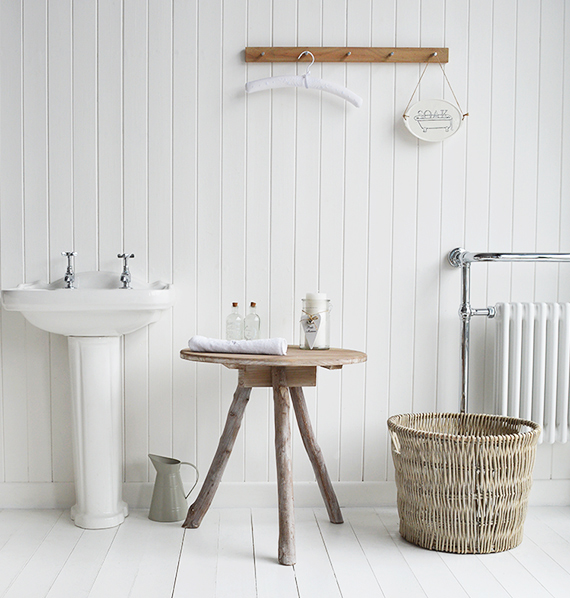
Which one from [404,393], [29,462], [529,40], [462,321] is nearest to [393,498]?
[404,393]

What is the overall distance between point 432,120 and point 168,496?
1.56 meters

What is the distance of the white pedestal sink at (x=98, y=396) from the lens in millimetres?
1888

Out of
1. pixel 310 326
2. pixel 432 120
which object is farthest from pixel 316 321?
pixel 432 120

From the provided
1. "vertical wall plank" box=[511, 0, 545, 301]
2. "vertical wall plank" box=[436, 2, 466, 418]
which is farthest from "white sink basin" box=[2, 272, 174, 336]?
"vertical wall plank" box=[511, 0, 545, 301]

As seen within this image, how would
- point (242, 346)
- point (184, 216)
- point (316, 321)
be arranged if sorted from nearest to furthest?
point (242, 346) < point (316, 321) < point (184, 216)

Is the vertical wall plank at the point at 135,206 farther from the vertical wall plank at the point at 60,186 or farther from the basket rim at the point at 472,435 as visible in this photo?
the basket rim at the point at 472,435

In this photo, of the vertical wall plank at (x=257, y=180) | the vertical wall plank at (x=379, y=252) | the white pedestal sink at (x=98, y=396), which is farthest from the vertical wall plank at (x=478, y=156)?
the white pedestal sink at (x=98, y=396)

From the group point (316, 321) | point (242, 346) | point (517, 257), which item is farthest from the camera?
point (517, 257)

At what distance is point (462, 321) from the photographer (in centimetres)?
216

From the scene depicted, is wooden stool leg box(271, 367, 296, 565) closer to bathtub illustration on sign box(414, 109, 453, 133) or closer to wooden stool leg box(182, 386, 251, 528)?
wooden stool leg box(182, 386, 251, 528)

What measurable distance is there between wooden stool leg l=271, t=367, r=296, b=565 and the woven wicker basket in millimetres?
356

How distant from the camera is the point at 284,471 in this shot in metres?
1.75

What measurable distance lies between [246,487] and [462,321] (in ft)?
3.14

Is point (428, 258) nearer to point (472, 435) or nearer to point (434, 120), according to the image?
point (434, 120)
